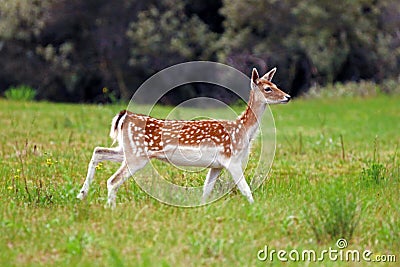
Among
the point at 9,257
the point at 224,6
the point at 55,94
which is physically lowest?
the point at 55,94

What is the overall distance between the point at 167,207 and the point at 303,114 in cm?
1175

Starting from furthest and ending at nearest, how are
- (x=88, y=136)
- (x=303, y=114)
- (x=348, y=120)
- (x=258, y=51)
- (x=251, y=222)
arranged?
1. (x=258, y=51)
2. (x=303, y=114)
3. (x=348, y=120)
4. (x=88, y=136)
5. (x=251, y=222)

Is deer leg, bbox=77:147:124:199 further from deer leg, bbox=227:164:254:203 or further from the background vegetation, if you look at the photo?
the background vegetation

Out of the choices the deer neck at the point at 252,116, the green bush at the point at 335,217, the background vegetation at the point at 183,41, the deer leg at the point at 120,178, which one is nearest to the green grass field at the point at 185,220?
the green bush at the point at 335,217

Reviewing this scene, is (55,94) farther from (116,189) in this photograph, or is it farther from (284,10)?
(116,189)

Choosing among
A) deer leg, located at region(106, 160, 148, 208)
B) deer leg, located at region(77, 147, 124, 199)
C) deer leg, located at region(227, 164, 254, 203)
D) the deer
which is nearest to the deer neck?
the deer

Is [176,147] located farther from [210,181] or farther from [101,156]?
[101,156]

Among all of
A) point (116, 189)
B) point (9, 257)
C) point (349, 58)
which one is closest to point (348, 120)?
point (349, 58)

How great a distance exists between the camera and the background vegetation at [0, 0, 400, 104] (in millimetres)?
23797

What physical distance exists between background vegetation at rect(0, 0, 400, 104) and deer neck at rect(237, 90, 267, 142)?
15727mm

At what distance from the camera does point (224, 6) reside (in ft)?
84.0

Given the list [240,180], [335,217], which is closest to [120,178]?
[240,180]

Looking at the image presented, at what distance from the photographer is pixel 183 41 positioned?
81.5ft

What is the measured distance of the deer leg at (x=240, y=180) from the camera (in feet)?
24.0
